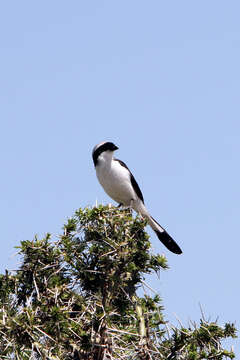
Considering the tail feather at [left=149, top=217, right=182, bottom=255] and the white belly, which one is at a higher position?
the white belly

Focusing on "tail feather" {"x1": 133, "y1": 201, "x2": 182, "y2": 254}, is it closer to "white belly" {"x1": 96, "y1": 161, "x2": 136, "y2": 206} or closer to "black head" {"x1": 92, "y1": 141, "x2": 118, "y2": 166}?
"white belly" {"x1": 96, "y1": 161, "x2": 136, "y2": 206}

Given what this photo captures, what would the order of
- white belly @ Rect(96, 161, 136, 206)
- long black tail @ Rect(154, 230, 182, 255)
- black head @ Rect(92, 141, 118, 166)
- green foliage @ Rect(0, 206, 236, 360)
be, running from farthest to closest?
black head @ Rect(92, 141, 118, 166), white belly @ Rect(96, 161, 136, 206), long black tail @ Rect(154, 230, 182, 255), green foliage @ Rect(0, 206, 236, 360)

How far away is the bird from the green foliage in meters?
3.53

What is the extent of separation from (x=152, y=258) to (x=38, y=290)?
127cm

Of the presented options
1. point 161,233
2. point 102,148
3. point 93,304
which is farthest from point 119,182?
point 93,304

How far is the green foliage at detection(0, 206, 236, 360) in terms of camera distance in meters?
4.63

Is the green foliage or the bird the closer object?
the green foliage

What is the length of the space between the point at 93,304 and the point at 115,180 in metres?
4.64

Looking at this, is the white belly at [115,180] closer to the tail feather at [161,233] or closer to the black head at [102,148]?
the black head at [102,148]

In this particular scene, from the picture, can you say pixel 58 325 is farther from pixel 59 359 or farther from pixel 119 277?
pixel 119 277

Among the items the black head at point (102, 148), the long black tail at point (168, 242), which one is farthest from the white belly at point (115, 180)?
the long black tail at point (168, 242)

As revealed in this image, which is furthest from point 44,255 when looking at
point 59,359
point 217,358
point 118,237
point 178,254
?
point 178,254

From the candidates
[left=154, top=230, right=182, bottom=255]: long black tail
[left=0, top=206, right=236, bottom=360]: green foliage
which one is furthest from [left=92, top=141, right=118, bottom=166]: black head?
[left=0, top=206, right=236, bottom=360]: green foliage

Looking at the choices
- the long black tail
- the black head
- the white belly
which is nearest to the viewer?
the long black tail
